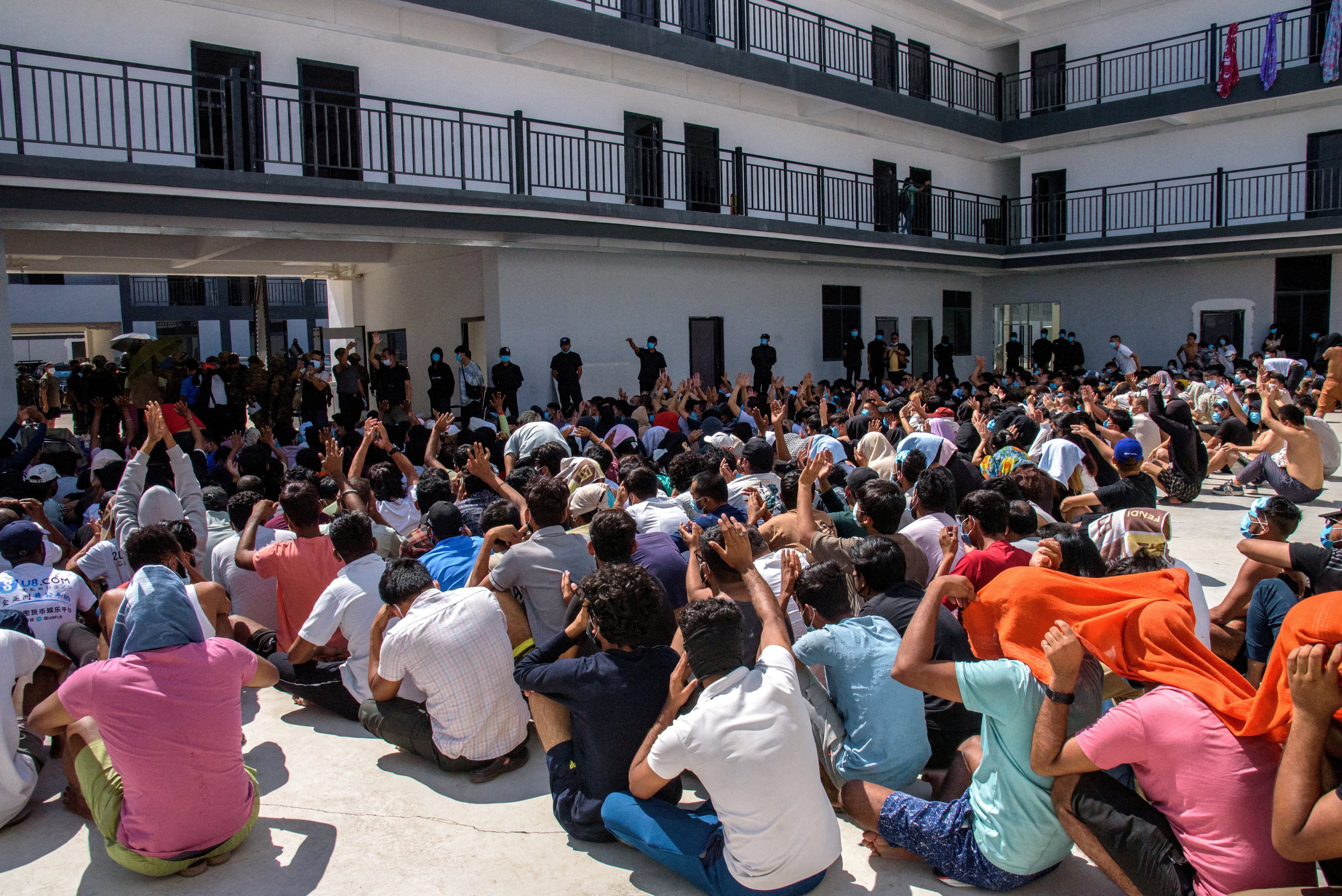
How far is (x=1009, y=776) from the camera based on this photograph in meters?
3.17

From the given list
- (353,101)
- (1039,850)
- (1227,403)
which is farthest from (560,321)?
(1039,850)

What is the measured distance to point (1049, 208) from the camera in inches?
996

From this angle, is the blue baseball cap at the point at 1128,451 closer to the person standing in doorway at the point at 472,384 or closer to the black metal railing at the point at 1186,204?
the person standing in doorway at the point at 472,384

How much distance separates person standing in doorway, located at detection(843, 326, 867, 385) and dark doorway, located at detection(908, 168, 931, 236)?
3.76 metres

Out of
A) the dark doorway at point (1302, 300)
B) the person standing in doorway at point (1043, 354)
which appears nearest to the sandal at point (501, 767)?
the person standing in doorway at point (1043, 354)

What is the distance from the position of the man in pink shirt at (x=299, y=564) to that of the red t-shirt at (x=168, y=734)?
1454mm

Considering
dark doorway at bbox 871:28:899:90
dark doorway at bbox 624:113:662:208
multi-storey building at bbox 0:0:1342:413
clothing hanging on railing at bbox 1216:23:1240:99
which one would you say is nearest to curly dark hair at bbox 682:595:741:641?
multi-storey building at bbox 0:0:1342:413

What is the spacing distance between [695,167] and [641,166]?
1.85 metres

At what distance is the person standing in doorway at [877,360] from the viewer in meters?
21.0

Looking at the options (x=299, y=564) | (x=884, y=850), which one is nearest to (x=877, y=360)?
(x=299, y=564)

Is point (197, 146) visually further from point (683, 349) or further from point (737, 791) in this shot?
point (737, 791)

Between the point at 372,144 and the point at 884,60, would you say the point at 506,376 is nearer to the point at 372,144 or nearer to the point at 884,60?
the point at 372,144

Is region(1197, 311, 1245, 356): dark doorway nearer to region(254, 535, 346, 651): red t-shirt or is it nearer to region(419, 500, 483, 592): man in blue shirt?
region(419, 500, 483, 592): man in blue shirt

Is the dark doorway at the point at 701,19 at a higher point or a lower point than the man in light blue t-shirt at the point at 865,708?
higher
